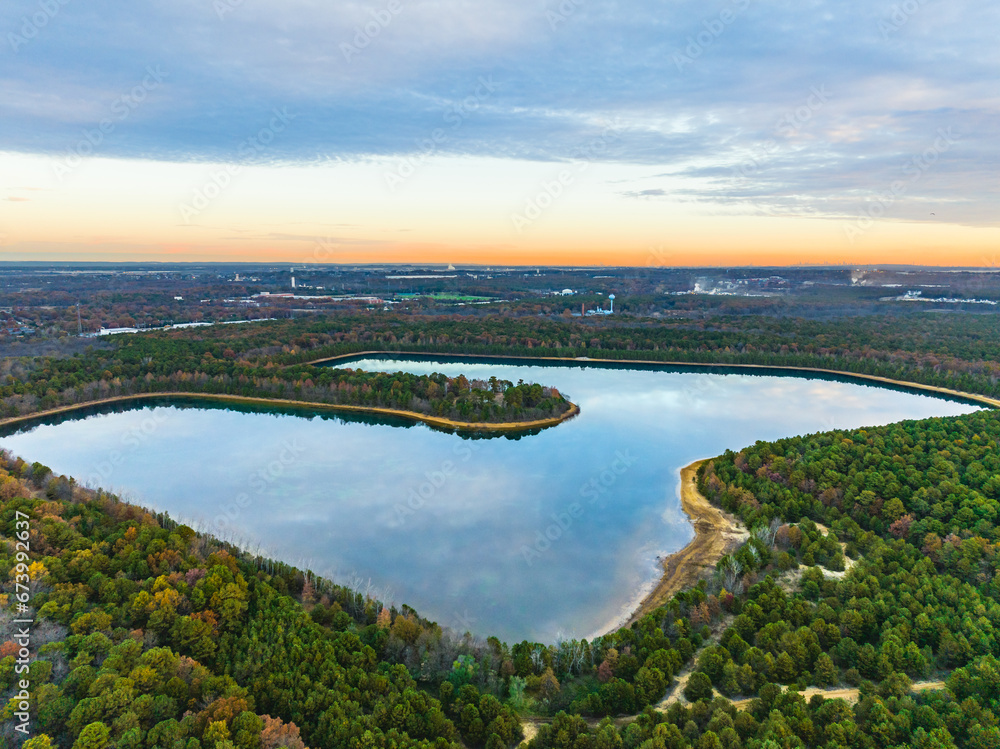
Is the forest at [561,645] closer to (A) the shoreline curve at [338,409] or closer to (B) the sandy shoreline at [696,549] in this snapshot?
(B) the sandy shoreline at [696,549]

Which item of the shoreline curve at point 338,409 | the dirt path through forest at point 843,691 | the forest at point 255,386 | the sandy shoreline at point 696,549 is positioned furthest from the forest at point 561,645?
the forest at point 255,386

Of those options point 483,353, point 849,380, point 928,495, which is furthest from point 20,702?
point 849,380

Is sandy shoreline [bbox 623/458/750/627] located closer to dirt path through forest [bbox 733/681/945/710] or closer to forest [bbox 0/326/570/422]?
dirt path through forest [bbox 733/681/945/710]

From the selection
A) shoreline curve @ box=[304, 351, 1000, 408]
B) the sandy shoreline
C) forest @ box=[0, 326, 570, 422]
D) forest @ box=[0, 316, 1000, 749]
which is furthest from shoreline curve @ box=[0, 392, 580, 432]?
forest @ box=[0, 316, 1000, 749]

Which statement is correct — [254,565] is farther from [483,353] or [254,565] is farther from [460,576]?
[483,353]

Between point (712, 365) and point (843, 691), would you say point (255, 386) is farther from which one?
point (712, 365)

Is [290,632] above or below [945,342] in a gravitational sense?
below
